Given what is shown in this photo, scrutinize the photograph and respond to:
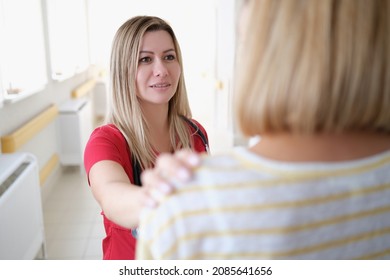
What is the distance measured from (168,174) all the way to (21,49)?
325cm

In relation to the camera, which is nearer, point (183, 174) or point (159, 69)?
point (183, 174)

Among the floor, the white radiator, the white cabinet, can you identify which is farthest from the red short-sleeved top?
the white cabinet

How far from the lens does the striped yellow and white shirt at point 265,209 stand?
0.52m

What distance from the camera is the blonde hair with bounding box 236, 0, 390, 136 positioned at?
19.8 inches

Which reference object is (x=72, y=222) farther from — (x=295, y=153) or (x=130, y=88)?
(x=295, y=153)

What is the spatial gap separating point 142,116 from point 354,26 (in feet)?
2.98

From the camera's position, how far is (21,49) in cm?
329

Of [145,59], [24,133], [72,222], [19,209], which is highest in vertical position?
[145,59]

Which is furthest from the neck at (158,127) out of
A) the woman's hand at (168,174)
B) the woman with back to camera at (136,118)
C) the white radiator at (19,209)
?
the white radiator at (19,209)

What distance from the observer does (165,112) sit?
146 centimetres

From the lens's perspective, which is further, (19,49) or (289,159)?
(19,49)

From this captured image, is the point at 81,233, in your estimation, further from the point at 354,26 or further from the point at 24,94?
the point at 354,26

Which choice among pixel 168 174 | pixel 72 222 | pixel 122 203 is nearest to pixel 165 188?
pixel 168 174
